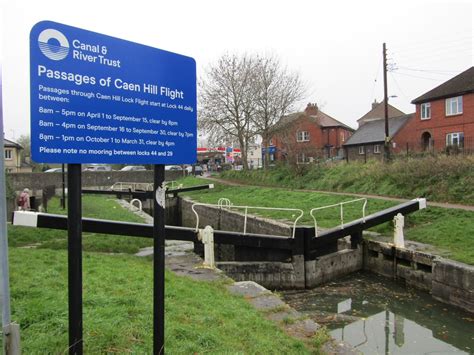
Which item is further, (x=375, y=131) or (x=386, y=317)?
(x=375, y=131)

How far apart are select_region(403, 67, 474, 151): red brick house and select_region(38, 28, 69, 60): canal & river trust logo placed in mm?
31239

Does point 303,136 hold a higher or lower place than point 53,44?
higher

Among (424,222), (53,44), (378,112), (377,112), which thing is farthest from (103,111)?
(377,112)

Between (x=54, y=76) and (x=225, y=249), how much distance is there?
1218 centimetres

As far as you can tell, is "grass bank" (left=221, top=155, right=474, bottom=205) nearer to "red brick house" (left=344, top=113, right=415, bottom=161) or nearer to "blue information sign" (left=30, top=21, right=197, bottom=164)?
"blue information sign" (left=30, top=21, right=197, bottom=164)

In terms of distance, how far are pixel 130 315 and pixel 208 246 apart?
13.8 ft

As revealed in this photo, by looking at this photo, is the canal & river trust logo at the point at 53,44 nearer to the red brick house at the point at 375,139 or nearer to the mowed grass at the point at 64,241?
the mowed grass at the point at 64,241

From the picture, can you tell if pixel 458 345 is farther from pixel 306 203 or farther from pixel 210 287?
pixel 306 203

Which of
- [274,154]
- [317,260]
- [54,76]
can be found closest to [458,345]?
[317,260]

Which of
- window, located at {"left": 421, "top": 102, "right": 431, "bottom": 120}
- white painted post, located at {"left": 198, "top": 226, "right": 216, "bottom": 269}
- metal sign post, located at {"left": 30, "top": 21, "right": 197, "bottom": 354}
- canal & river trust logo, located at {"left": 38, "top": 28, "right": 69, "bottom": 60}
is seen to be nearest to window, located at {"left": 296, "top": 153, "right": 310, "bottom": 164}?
window, located at {"left": 421, "top": 102, "right": 431, "bottom": 120}

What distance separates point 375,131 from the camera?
151 ft

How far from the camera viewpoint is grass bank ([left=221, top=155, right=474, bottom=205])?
16500mm

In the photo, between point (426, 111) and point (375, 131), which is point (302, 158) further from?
point (375, 131)

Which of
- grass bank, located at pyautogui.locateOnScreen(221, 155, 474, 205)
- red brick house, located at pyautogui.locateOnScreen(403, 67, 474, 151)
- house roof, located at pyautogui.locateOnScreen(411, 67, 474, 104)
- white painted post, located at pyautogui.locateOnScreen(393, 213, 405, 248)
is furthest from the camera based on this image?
house roof, located at pyautogui.locateOnScreen(411, 67, 474, 104)
